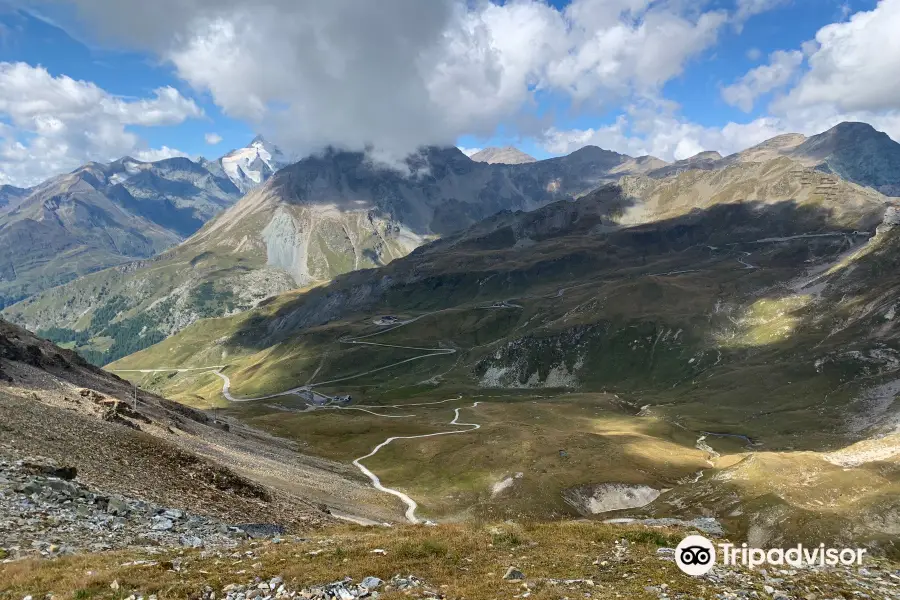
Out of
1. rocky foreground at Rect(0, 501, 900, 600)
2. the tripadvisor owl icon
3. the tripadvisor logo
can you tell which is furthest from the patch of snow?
Result: the tripadvisor owl icon

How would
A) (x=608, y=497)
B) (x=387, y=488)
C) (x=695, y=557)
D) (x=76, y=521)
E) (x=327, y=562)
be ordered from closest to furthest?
(x=327, y=562), (x=695, y=557), (x=76, y=521), (x=608, y=497), (x=387, y=488)

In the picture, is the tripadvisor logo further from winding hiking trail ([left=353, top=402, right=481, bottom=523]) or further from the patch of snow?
the patch of snow

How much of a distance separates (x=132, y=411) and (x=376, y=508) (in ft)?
108

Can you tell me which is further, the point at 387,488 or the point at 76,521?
the point at 387,488

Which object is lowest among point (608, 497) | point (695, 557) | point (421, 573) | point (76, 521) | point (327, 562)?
point (608, 497)

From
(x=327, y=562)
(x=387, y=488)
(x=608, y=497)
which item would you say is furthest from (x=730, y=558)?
(x=387, y=488)

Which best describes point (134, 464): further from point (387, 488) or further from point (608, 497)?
point (608, 497)

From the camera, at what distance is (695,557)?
23156 millimetres

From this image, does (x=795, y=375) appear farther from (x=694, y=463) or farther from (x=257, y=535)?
(x=257, y=535)

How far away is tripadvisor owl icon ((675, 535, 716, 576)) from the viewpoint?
2203 cm

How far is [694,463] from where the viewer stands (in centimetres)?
9869

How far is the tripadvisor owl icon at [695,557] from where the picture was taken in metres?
22.0

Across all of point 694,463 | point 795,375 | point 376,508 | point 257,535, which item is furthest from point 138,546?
point 795,375

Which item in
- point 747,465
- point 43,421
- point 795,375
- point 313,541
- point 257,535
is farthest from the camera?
point 795,375
